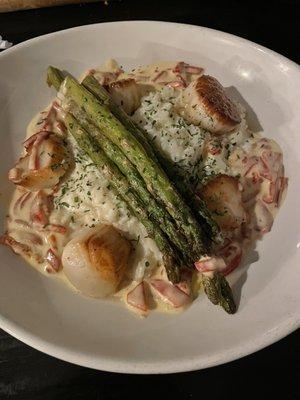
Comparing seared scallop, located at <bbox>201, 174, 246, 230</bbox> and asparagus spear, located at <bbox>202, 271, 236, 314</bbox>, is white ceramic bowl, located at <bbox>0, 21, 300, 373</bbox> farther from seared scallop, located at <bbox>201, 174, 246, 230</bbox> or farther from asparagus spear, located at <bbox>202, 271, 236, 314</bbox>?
seared scallop, located at <bbox>201, 174, 246, 230</bbox>

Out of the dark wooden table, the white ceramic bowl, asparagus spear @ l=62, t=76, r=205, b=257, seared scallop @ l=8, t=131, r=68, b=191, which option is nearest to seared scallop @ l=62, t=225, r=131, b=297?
the white ceramic bowl

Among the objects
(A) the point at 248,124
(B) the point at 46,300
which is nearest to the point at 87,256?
(B) the point at 46,300

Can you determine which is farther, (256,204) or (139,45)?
(139,45)

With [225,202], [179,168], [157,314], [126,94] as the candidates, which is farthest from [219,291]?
[126,94]

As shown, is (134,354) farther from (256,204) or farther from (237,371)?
(256,204)

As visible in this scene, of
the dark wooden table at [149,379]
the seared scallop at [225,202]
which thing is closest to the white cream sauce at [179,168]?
the seared scallop at [225,202]

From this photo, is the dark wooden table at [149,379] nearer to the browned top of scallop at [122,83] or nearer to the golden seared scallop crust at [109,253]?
the golden seared scallop crust at [109,253]
